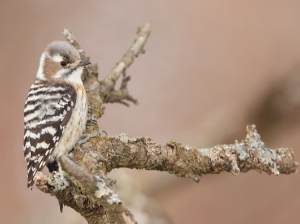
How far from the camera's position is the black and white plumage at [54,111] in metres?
1.42

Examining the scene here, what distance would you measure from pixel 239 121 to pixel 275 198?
0.63 metres

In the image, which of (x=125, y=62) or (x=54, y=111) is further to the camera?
(x=125, y=62)

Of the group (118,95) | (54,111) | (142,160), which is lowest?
(142,160)

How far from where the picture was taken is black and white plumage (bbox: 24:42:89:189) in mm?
1422

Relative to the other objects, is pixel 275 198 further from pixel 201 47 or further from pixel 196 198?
pixel 201 47

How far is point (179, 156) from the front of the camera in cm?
126

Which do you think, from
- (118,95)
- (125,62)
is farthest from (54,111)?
(125,62)

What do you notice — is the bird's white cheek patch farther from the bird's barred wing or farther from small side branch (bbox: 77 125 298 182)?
small side branch (bbox: 77 125 298 182)

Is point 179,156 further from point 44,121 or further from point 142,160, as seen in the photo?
point 44,121

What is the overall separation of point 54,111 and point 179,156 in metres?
0.67

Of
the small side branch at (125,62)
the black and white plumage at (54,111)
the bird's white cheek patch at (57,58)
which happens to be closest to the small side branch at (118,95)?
the small side branch at (125,62)

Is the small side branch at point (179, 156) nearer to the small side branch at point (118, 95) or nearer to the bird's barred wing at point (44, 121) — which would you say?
the bird's barred wing at point (44, 121)

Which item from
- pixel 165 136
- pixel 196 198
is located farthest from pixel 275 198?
pixel 165 136

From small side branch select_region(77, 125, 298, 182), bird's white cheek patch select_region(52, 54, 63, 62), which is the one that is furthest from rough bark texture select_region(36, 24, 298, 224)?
bird's white cheek patch select_region(52, 54, 63, 62)
